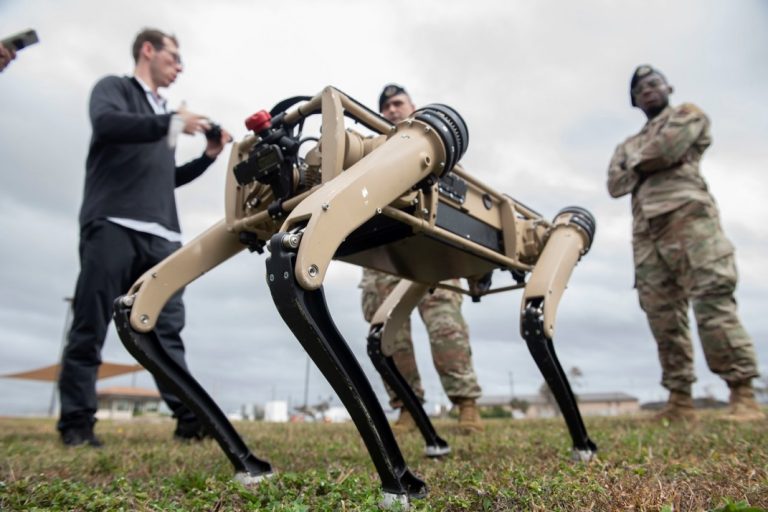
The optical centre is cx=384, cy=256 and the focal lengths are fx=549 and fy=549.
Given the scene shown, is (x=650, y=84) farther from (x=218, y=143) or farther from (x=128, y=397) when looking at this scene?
(x=128, y=397)

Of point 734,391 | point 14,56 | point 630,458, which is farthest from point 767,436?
point 14,56

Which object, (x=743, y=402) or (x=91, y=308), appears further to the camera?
(x=743, y=402)

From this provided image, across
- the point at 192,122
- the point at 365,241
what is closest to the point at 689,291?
the point at 365,241

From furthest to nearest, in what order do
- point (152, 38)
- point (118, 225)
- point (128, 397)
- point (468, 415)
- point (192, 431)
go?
point (128, 397) → point (468, 415) → point (152, 38) → point (192, 431) → point (118, 225)

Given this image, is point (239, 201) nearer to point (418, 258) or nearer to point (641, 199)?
point (418, 258)

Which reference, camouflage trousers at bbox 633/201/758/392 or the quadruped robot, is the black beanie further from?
the quadruped robot

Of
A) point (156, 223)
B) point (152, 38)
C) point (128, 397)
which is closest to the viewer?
point (156, 223)

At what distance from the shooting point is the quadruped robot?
1347 millimetres

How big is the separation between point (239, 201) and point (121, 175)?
176 cm

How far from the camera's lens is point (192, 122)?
277 centimetres

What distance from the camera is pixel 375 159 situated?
1.58 m

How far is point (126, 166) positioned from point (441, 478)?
2.76 meters

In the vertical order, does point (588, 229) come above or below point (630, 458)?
above

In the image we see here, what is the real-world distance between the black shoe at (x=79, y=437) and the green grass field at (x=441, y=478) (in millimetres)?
275
